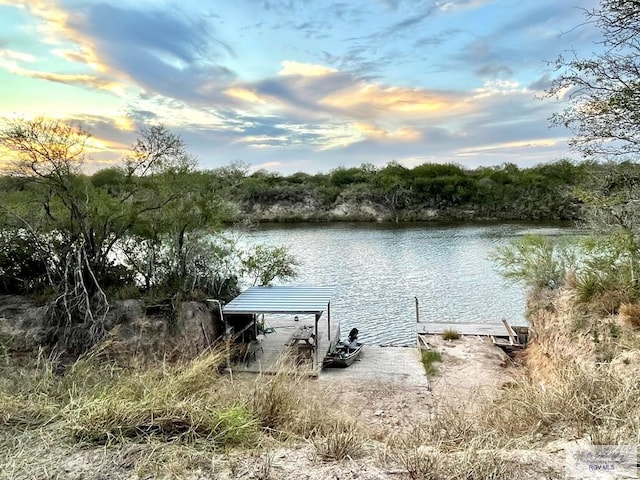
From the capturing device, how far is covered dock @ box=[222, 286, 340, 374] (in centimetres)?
1308

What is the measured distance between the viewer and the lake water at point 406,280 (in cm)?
1991

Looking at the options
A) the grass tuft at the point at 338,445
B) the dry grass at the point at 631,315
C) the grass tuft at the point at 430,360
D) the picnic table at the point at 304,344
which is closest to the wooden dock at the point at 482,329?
the grass tuft at the point at 430,360

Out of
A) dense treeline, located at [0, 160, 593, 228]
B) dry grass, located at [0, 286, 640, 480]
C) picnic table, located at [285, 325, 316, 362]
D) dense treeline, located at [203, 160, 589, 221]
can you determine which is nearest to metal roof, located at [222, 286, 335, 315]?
picnic table, located at [285, 325, 316, 362]

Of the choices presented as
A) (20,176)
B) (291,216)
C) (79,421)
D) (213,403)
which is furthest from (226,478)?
(291,216)

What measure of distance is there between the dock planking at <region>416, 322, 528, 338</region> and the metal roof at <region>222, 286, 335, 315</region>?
463 cm

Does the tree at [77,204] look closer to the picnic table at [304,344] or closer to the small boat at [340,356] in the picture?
the picnic table at [304,344]

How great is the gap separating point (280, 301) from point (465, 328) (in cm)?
829

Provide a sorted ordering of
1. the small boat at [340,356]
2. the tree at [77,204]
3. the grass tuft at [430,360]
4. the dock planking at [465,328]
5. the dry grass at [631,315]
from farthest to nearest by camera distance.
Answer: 1. the dock planking at [465,328]
2. the small boat at [340,356]
3. the grass tuft at [430,360]
4. the tree at [77,204]
5. the dry grass at [631,315]

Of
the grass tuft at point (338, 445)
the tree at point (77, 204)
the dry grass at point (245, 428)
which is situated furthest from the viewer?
the tree at point (77, 204)

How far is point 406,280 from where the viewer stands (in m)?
26.2

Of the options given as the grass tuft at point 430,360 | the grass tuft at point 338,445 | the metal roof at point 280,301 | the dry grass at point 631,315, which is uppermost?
the grass tuft at point 338,445

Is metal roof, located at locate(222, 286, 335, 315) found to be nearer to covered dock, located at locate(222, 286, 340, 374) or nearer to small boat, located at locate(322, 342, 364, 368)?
covered dock, located at locate(222, 286, 340, 374)

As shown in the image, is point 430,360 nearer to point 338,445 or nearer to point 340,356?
point 340,356

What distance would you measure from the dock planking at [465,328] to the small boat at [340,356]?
12.5ft
